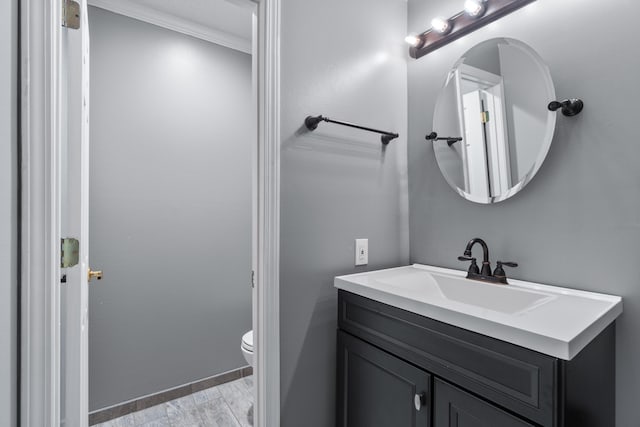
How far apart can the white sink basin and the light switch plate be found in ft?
0.23

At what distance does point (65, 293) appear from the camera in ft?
3.29

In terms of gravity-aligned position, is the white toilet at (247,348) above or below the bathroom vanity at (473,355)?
below

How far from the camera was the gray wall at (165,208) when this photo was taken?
6.15 feet

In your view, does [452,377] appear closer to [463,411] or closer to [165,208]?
[463,411]

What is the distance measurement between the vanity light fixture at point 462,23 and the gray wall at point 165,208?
1316 mm

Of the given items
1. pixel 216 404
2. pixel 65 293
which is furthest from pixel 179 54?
pixel 216 404

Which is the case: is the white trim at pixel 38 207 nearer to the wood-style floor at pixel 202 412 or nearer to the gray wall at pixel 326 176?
the gray wall at pixel 326 176

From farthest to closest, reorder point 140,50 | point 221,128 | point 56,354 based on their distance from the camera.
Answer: point 221,128 < point 140,50 < point 56,354

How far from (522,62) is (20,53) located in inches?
63.2

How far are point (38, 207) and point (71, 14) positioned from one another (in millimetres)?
597

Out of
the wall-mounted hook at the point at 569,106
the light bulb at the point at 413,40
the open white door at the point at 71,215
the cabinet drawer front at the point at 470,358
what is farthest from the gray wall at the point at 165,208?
the wall-mounted hook at the point at 569,106

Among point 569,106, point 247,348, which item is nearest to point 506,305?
point 569,106

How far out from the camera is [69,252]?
3.15ft

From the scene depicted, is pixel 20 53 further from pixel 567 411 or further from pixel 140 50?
pixel 567 411
